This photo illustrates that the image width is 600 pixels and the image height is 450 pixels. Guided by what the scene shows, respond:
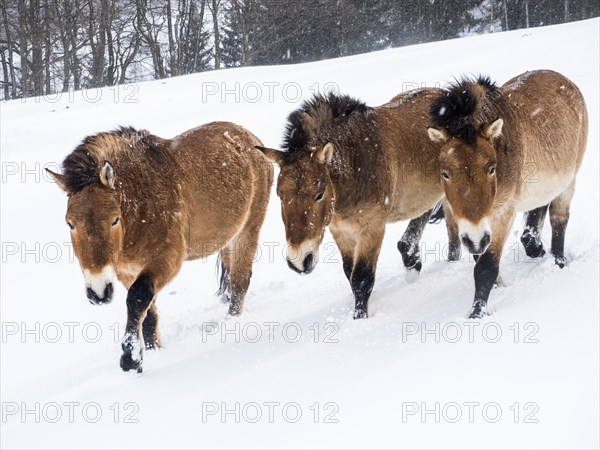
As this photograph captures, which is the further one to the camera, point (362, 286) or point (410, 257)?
point (410, 257)

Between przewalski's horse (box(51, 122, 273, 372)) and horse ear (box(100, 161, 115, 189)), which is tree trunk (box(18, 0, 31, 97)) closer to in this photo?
przewalski's horse (box(51, 122, 273, 372))

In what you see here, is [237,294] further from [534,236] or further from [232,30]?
[232,30]

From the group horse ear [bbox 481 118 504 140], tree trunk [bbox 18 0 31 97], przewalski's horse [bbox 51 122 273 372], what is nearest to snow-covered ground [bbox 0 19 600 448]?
przewalski's horse [bbox 51 122 273 372]

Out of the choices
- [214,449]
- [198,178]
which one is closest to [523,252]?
[198,178]

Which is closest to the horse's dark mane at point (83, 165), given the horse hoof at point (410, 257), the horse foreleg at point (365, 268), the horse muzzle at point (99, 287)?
the horse muzzle at point (99, 287)

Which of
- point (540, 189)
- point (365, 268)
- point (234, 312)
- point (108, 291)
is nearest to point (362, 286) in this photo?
point (365, 268)

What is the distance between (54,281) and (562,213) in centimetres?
607

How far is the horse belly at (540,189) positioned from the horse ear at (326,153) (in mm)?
1755

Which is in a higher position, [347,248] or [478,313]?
[347,248]

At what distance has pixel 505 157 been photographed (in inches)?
205

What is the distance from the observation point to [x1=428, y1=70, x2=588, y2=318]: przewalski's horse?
190 inches

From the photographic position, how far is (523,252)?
676cm

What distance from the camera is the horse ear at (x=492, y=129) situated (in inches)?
193

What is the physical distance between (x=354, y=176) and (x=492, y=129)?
4.03 feet
